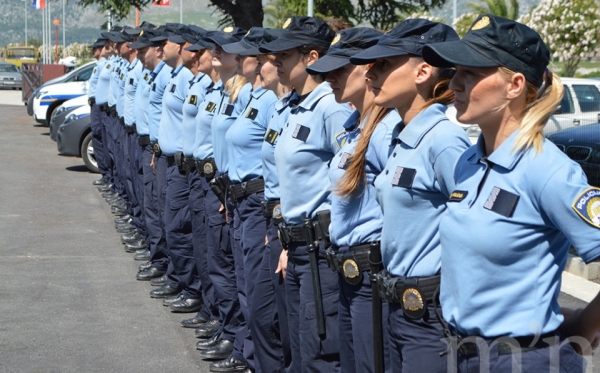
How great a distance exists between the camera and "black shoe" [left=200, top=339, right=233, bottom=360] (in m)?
6.35

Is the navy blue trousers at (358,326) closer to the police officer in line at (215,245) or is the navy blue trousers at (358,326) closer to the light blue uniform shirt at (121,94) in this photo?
the police officer in line at (215,245)

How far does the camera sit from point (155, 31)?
30.3ft

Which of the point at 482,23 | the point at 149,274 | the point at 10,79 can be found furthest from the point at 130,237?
the point at 10,79

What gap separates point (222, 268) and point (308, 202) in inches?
85.1

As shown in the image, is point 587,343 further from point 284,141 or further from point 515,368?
point 284,141

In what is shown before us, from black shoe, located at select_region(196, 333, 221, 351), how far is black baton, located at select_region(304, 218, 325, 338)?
7.39 feet

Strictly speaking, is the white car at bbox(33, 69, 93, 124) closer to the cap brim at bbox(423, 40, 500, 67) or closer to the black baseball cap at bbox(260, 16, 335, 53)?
the black baseball cap at bbox(260, 16, 335, 53)

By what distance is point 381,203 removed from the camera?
352cm

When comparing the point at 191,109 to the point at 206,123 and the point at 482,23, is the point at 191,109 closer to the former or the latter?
the point at 206,123

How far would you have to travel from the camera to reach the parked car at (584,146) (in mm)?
8984

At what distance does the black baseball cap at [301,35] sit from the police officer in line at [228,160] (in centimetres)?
123

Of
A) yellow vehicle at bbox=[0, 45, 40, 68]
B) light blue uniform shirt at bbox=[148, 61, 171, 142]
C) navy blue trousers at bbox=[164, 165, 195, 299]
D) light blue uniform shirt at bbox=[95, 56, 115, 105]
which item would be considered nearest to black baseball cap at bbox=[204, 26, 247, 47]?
navy blue trousers at bbox=[164, 165, 195, 299]

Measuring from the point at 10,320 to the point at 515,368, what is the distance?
526cm

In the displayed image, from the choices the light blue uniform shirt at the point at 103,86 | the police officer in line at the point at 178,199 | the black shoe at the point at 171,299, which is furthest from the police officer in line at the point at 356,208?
the light blue uniform shirt at the point at 103,86
